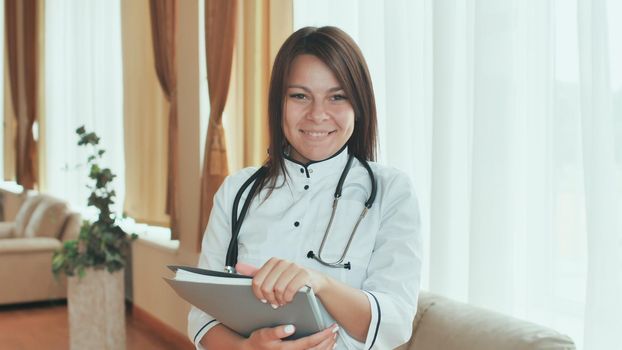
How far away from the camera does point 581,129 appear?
218 centimetres

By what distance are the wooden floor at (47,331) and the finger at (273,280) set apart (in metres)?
3.60

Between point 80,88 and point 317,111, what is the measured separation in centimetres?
559

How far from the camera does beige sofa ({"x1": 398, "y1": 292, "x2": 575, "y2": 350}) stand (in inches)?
74.9

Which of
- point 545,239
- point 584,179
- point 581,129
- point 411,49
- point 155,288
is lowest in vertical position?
point 155,288

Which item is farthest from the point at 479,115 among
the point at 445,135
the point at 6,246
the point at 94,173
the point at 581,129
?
the point at 6,246

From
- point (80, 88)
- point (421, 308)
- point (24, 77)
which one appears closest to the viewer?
point (421, 308)

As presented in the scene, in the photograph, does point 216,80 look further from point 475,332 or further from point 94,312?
point 475,332

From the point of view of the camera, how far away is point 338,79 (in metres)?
1.47

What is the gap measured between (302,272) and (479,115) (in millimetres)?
1405

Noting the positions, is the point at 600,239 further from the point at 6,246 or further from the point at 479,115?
the point at 6,246

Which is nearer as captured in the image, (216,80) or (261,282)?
(261,282)

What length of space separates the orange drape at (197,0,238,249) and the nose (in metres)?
2.57

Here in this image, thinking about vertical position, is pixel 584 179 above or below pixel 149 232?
above

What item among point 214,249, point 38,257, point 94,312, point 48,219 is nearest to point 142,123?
point 94,312
